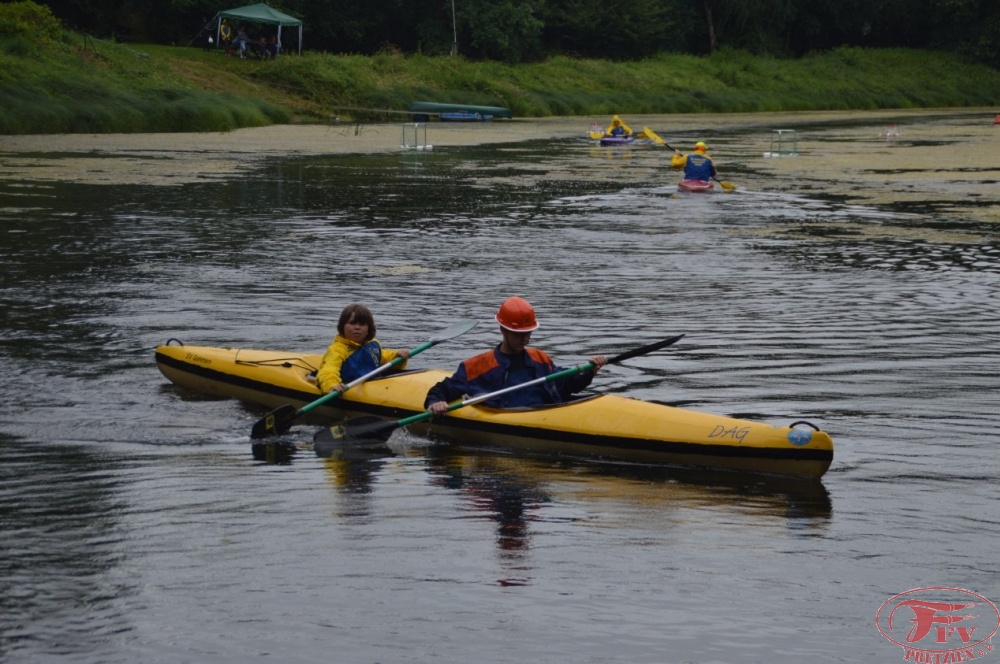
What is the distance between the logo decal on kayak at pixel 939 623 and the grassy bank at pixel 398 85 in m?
29.9

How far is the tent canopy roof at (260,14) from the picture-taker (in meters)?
45.3

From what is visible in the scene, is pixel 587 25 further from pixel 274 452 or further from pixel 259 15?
pixel 274 452

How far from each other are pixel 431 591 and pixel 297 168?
76.4ft

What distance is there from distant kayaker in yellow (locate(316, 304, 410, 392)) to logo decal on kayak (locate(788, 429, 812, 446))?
2779 mm

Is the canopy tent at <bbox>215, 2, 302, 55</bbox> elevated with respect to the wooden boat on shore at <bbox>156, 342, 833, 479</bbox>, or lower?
elevated

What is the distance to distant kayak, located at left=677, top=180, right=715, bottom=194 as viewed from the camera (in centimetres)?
2450

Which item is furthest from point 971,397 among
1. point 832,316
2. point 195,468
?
point 195,468

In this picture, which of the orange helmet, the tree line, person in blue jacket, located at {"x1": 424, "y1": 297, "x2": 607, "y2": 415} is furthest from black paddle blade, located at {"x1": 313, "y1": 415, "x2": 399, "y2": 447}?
the tree line

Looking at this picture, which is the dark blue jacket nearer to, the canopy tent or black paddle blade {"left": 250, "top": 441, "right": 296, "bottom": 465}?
black paddle blade {"left": 250, "top": 441, "right": 296, "bottom": 465}

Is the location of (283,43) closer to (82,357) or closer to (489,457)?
(82,357)

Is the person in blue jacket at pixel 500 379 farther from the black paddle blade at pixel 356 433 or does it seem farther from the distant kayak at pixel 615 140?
the distant kayak at pixel 615 140

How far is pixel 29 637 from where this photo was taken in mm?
5355

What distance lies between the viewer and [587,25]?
198 ft

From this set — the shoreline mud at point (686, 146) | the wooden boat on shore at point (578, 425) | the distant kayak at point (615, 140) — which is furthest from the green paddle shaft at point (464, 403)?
the distant kayak at point (615, 140)
